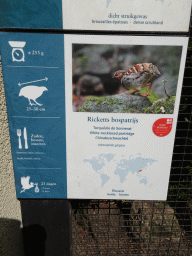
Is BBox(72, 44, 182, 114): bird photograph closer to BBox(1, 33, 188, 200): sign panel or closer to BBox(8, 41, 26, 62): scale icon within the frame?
BBox(1, 33, 188, 200): sign panel

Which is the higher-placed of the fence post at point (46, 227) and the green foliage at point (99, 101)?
the green foliage at point (99, 101)

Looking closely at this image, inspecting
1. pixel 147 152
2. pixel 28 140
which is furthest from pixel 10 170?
pixel 147 152

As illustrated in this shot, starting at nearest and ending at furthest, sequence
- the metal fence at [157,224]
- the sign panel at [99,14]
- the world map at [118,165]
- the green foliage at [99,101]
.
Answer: the sign panel at [99,14] < the green foliage at [99,101] < the world map at [118,165] < the metal fence at [157,224]

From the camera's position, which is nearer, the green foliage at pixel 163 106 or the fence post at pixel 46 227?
the green foliage at pixel 163 106

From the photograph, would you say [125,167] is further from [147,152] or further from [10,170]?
[10,170]

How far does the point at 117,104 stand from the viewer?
1.15 metres

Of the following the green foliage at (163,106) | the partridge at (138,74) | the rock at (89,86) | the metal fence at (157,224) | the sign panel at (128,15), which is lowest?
the metal fence at (157,224)

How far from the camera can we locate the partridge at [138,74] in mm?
1103

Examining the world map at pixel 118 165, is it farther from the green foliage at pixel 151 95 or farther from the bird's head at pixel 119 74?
the bird's head at pixel 119 74

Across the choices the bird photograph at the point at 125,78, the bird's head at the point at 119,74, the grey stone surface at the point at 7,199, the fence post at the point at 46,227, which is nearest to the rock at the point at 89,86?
the bird photograph at the point at 125,78

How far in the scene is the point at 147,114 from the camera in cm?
117

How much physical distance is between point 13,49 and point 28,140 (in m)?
0.55

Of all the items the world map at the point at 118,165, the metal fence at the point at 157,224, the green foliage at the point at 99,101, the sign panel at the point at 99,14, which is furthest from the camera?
the metal fence at the point at 157,224

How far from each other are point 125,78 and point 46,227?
1.19 metres
